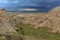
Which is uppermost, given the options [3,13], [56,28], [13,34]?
[3,13]

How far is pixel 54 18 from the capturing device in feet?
103

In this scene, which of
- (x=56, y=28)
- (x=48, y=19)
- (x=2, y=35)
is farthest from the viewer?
(x=48, y=19)

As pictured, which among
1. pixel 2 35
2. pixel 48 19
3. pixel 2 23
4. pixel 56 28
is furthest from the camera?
pixel 48 19

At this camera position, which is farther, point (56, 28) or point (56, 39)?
point (56, 28)

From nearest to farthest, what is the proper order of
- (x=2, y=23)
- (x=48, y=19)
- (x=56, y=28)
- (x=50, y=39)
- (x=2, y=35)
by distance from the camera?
(x=2, y=35) < (x=2, y=23) < (x=50, y=39) < (x=56, y=28) < (x=48, y=19)

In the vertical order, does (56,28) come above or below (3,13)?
below

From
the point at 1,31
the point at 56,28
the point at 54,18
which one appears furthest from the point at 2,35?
the point at 54,18

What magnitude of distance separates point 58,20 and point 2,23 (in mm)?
18298

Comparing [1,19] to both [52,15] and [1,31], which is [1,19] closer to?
[1,31]

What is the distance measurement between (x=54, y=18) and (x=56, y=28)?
105 inches

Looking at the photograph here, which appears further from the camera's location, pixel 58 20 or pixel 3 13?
pixel 58 20

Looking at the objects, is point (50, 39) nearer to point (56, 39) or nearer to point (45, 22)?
point (56, 39)

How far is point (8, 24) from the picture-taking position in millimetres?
13203

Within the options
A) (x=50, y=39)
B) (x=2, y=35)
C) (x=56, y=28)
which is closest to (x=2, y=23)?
(x=2, y=35)
